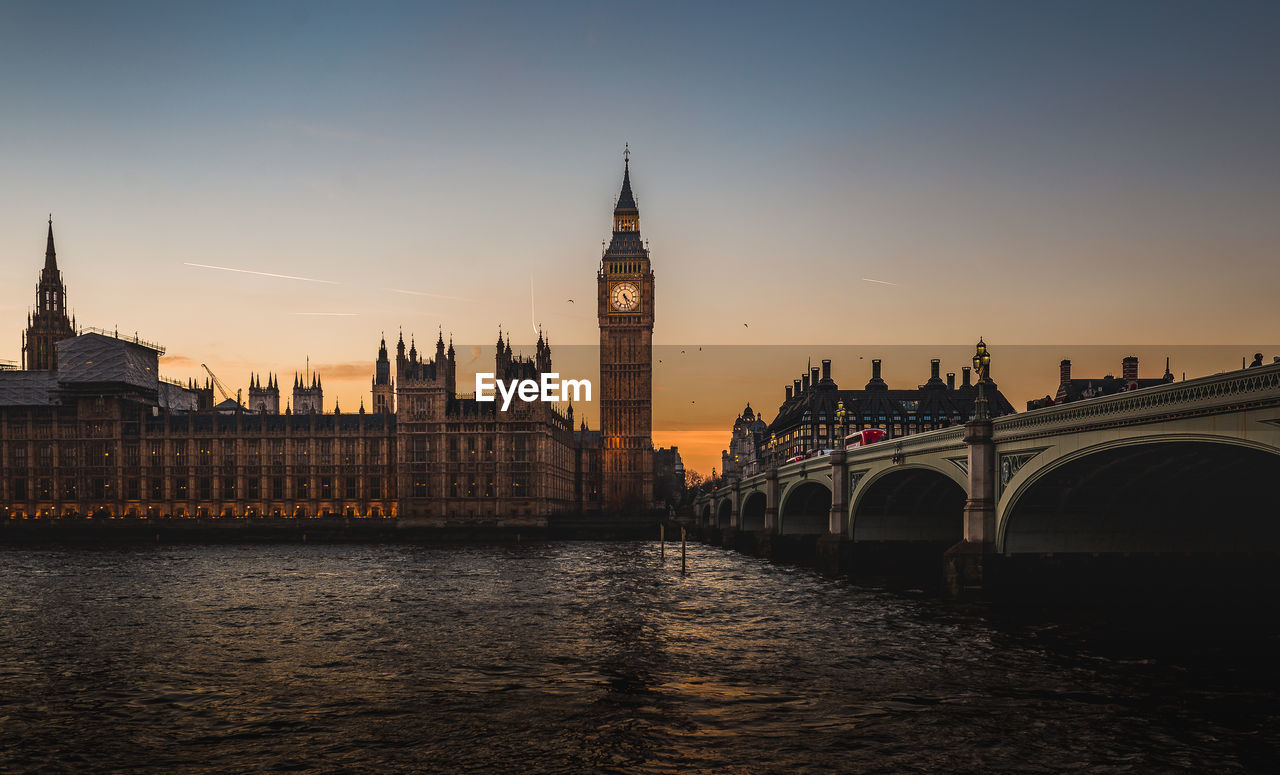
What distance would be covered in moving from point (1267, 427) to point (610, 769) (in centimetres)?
1838

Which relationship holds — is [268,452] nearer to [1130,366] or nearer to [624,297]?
[624,297]

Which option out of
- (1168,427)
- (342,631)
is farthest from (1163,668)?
(342,631)

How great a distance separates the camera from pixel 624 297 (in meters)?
173

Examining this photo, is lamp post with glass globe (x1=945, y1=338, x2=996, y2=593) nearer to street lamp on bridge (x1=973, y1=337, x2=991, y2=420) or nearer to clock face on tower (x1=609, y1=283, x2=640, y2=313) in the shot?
street lamp on bridge (x1=973, y1=337, x2=991, y2=420)

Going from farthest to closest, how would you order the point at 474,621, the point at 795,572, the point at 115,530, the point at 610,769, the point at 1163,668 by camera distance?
the point at 115,530 → the point at 795,572 → the point at 474,621 → the point at 1163,668 → the point at 610,769

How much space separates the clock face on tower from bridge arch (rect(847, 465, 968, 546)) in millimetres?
112085

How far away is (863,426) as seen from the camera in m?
200

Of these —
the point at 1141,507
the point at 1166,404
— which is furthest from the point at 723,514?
the point at 1166,404

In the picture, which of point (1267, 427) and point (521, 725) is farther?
point (1267, 427)

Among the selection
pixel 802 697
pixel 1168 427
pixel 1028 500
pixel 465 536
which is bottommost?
pixel 465 536

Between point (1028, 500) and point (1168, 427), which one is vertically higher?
point (1168, 427)

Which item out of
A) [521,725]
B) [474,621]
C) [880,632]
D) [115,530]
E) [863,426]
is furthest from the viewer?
[863,426]

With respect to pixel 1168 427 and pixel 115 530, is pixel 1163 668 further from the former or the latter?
pixel 115 530

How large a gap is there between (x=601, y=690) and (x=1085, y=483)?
22.2 m
